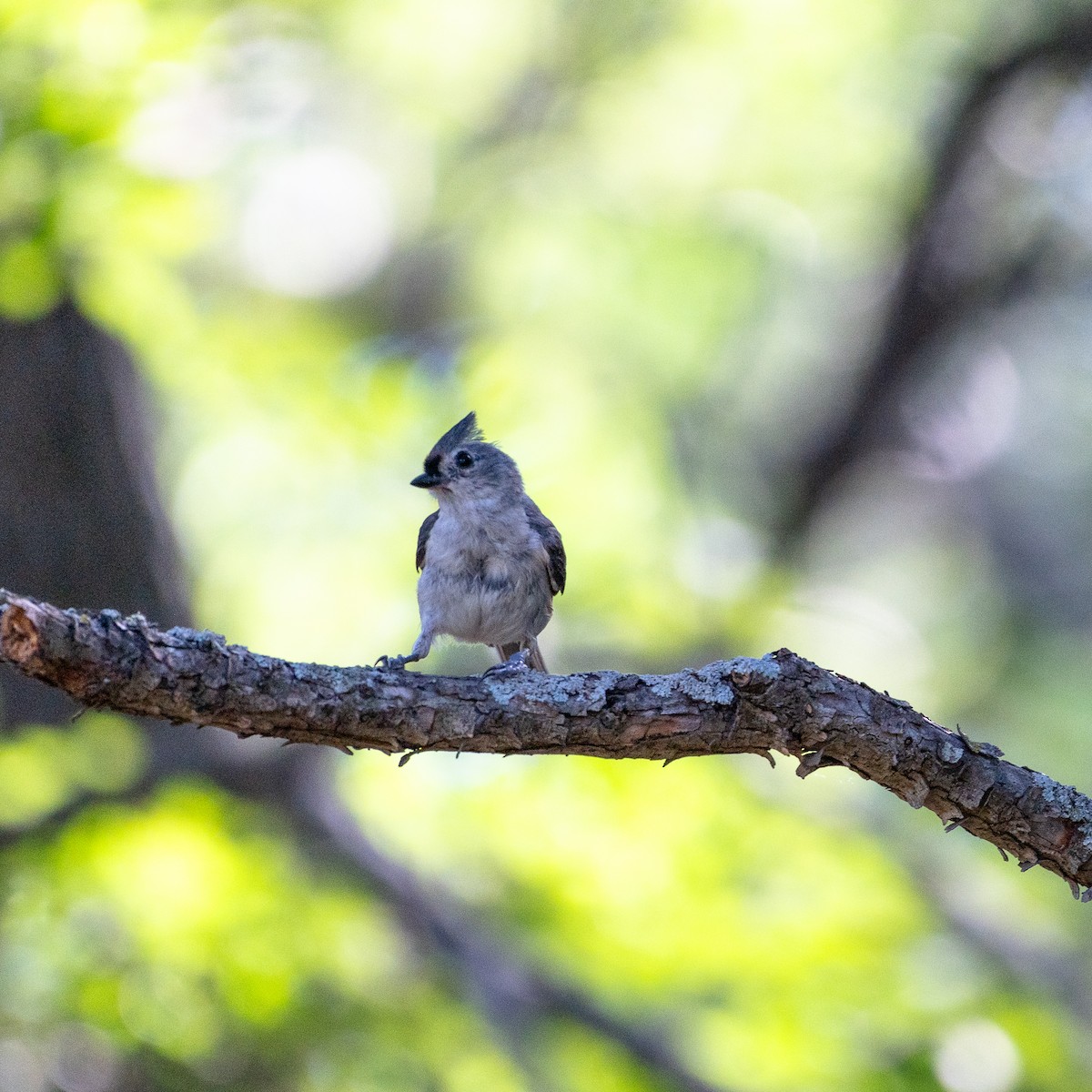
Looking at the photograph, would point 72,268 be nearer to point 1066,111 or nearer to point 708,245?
point 708,245

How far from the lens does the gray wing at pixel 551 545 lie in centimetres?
506

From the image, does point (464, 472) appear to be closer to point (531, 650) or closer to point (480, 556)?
point (480, 556)

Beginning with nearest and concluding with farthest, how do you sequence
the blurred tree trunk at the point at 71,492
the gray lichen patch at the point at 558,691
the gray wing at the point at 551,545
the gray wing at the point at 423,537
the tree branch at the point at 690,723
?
the tree branch at the point at 690,723, the gray lichen patch at the point at 558,691, the gray wing at the point at 551,545, the gray wing at the point at 423,537, the blurred tree trunk at the point at 71,492

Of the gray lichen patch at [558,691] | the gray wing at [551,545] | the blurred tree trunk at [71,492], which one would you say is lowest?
the gray lichen patch at [558,691]

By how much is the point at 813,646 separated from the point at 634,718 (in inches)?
226

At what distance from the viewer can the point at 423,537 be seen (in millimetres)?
5352

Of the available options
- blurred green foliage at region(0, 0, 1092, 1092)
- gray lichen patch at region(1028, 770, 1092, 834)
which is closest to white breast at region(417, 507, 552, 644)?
blurred green foliage at region(0, 0, 1092, 1092)

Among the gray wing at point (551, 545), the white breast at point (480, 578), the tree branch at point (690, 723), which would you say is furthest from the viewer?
the gray wing at point (551, 545)

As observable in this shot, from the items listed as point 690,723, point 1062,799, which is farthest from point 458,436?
point 1062,799

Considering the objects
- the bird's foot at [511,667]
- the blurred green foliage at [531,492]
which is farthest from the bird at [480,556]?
the blurred green foliage at [531,492]

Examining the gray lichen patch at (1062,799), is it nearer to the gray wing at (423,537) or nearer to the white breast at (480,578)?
the white breast at (480,578)

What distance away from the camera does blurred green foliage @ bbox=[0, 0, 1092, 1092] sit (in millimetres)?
5094

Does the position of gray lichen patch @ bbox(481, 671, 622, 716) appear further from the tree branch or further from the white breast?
the white breast

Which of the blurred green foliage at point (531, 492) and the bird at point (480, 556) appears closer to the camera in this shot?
the bird at point (480, 556)
